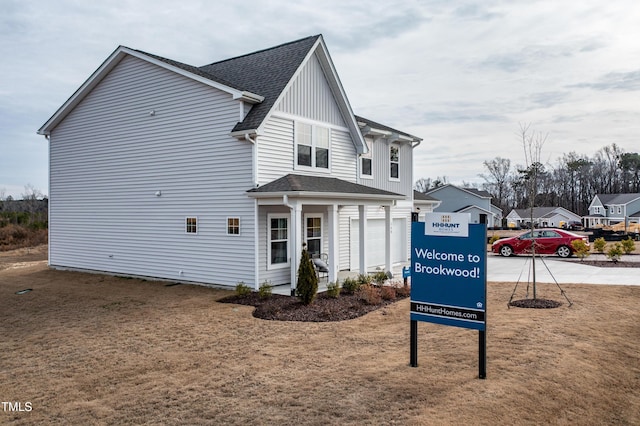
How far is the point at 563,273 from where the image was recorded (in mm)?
17188

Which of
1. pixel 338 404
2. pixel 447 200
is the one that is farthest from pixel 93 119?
pixel 447 200

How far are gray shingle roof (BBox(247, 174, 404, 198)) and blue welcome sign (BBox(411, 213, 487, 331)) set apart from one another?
597 centimetres

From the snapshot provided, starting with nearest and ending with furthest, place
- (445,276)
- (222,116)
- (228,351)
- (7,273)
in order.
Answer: (445,276) → (228,351) → (222,116) → (7,273)

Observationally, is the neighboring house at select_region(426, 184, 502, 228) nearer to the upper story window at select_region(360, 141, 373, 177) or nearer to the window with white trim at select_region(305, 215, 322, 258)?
the upper story window at select_region(360, 141, 373, 177)

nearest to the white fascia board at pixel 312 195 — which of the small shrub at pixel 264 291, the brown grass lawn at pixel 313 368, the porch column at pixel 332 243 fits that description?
the porch column at pixel 332 243

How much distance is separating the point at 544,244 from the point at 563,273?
6.88 m

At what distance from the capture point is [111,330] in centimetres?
953

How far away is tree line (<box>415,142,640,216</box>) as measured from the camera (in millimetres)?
83688

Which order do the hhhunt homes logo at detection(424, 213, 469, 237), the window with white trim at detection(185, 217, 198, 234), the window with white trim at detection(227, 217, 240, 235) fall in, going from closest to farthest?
the hhhunt homes logo at detection(424, 213, 469, 237)
the window with white trim at detection(227, 217, 240, 235)
the window with white trim at detection(185, 217, 198, 234)

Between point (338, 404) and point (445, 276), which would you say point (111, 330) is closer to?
point (338, 404)

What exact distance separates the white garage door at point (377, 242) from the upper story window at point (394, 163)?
2.05 m

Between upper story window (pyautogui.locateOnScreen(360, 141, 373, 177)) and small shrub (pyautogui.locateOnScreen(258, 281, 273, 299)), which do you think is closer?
small shrub (pyautogui.locateOnScreen(258, 281, 273, 299))

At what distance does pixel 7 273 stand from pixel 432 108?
2339 cm

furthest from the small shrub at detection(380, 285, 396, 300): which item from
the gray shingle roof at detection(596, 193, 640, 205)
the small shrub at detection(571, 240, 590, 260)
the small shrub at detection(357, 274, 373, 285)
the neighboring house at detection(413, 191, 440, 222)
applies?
the gray shingle roof at detection(596, 193, 640, 205)
